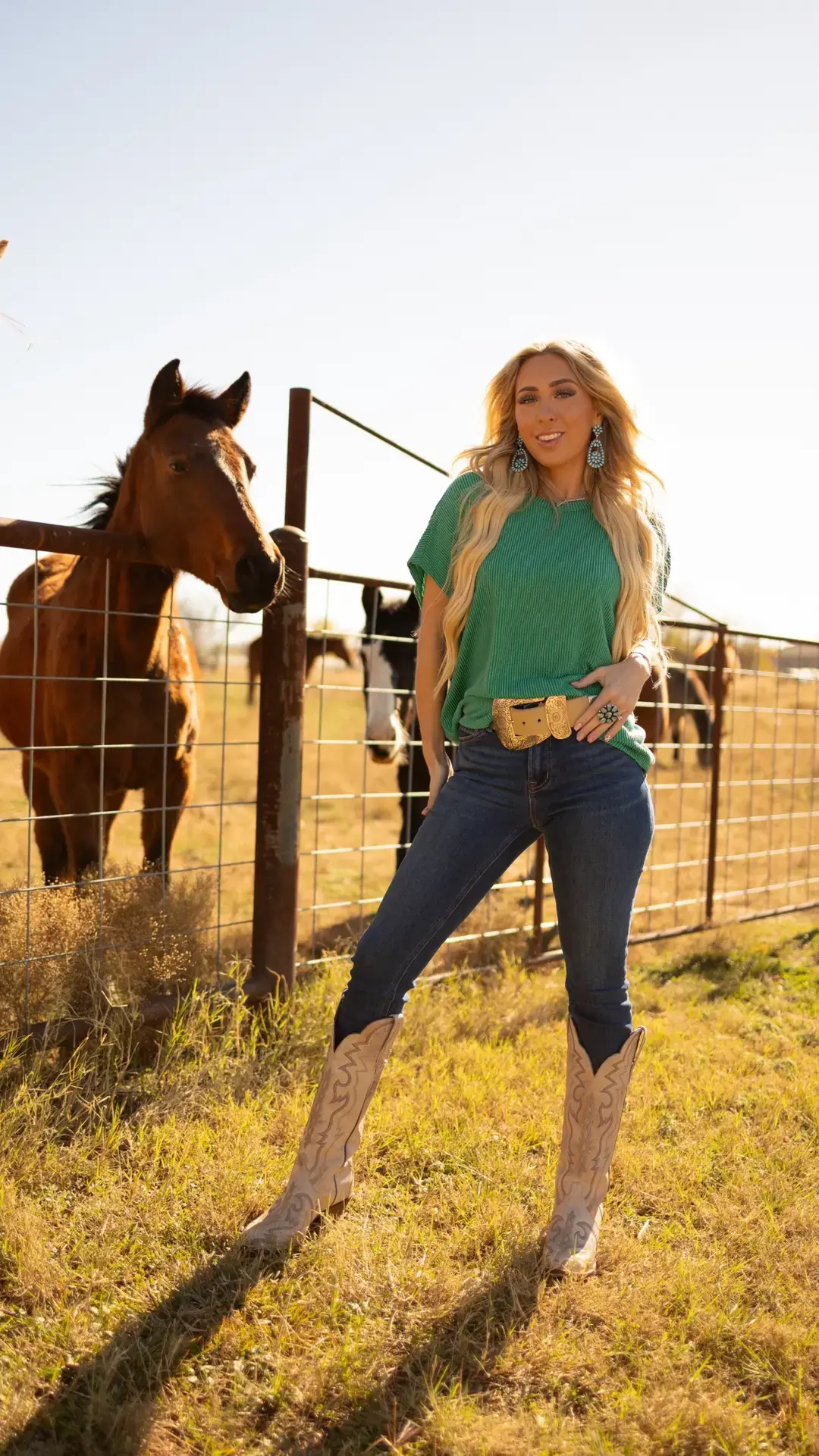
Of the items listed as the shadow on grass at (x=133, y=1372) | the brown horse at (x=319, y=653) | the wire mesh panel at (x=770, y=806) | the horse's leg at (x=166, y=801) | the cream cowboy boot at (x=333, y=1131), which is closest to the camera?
the shadow on grass at (x=133, y=1372)

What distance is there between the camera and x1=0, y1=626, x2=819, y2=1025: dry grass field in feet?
11.3

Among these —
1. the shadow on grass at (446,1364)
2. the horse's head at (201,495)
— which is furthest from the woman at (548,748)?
the horse's head at (201,495)

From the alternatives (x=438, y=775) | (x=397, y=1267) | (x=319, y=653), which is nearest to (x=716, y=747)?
(x=319, y=653)

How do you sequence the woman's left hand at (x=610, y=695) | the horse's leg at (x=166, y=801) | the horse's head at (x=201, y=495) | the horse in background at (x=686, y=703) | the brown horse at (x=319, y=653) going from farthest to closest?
the horse in background at (x=686, y=703) < the brown horse at (x=319, y=653) < the horse's leg at (x=166, y=801) < the horse's head at (x=201, y=495) < the woman's left hand at (x=610, y=695)

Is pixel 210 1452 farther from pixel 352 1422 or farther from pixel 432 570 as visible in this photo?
pixel 432 570

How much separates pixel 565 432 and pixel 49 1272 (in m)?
2.12

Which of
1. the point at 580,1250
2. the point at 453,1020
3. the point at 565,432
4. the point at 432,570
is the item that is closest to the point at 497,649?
the point at 432,570

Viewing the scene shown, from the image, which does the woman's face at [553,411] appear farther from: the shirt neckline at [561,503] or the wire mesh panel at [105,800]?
the wire mesh panel at [105,800]

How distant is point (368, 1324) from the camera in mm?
2098

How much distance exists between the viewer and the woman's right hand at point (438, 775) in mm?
2514

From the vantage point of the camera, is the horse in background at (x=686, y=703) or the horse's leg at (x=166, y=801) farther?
the horse in background at (x=686, y=703)

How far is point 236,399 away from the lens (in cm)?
383

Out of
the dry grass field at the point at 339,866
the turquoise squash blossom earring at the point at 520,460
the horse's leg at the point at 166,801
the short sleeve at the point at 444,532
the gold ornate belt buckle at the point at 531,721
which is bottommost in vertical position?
the dry grass field at the point at 339,866

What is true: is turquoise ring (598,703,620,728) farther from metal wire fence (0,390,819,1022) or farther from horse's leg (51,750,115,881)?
horse's leg (51,750,115,881)
